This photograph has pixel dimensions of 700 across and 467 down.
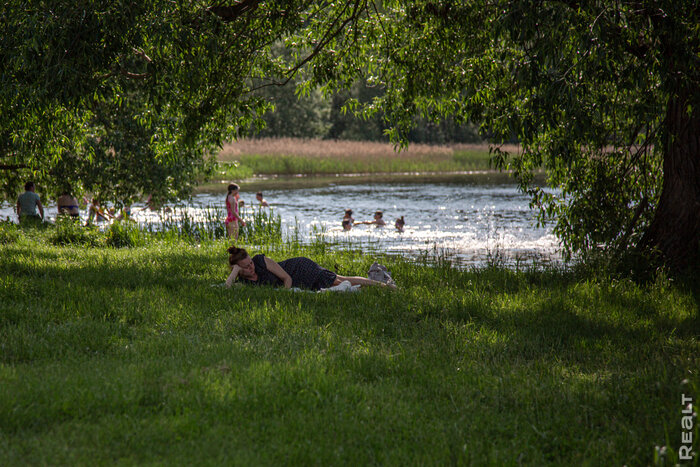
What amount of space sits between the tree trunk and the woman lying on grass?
471 cm

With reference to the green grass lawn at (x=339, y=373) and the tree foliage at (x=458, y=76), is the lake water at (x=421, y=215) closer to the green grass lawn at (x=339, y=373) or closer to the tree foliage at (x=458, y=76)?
the tree foliage at (x=458, y=76)

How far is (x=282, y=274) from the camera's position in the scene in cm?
961

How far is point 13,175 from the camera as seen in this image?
62.5ft

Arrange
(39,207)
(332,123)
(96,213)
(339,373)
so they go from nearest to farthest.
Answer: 1. (339,373)
2. (39,207)
3. (96,213)
4. (332,123)

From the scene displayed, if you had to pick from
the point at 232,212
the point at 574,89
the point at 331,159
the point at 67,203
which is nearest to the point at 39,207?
the point at 67,203

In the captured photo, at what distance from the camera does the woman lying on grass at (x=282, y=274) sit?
952 cm

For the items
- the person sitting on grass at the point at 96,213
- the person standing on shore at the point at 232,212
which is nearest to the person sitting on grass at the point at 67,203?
the person sitting on grass at the point at 96,213

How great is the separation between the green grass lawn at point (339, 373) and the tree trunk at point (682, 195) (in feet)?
3.19

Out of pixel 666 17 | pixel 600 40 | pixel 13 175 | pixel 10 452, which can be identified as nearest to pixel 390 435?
pixel 10 452

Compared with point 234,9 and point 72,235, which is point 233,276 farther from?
point 72,235

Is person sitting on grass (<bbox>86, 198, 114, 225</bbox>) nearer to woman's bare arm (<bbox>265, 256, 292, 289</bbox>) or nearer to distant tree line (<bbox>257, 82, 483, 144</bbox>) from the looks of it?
woman's bare arm (<bbox>265, 256, 292, 289</bbox>)

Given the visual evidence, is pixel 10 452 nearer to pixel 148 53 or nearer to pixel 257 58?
pixel 148 53

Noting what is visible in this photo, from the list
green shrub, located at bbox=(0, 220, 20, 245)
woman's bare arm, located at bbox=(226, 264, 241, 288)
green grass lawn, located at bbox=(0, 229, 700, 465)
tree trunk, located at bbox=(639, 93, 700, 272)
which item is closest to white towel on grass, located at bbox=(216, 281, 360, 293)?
woman's bare arm, located at bbox=(226, 264, 241, 288)

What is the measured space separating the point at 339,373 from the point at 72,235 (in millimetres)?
10995
